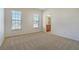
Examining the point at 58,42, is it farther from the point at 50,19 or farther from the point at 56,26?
the point at 50,19

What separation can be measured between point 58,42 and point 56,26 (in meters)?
0.35

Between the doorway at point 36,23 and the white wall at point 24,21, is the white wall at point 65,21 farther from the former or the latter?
the white wall at point 24,21

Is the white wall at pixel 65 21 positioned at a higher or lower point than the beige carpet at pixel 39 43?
higher

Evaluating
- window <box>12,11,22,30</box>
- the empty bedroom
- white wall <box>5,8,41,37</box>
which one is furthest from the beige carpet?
window <box>12,11,22,30</box>

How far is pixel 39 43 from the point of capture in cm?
204

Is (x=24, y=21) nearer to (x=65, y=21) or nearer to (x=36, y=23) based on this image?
(x=36, y=23)

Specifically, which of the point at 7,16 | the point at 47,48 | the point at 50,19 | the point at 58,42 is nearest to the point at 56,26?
the point at 50,19

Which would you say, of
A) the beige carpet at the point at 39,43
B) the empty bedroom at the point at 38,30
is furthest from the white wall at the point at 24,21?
the beige carpet at the point at 39,43

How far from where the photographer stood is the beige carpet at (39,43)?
1.99 meters

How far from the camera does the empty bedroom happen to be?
199cm

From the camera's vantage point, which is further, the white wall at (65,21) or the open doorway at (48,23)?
the open doorway at (48,23)

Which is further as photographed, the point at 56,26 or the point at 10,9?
the point at 56,26

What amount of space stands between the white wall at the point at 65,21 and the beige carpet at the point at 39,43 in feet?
0.41
